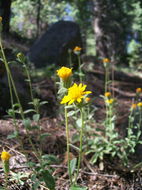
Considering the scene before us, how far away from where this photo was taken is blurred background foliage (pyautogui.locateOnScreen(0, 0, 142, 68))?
9511 millimetres

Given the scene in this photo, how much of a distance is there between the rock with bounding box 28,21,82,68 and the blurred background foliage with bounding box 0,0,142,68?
81.8 inches

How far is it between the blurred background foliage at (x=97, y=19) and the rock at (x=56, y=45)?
6.82 feet

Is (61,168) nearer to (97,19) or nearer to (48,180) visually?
(48,180)

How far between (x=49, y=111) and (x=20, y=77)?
73cm

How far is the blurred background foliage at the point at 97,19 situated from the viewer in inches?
374

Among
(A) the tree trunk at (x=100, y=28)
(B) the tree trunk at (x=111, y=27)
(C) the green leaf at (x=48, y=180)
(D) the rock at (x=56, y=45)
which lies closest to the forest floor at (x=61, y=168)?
(C) the green leaf at (x=48, y=180)

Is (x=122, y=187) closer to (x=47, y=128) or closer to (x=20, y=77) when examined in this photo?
(x=47, y=128)

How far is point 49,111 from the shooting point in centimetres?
308

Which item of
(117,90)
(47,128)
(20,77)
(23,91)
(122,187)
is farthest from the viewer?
(117,90)

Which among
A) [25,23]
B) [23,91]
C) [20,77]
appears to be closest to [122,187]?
[23,91]

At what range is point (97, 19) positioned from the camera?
816cm

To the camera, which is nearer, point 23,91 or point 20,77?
point 23,91

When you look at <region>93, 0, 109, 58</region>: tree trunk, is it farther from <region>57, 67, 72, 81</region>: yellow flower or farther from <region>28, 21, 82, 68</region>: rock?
<region>57, 67, 72, 81</region>: yellow flower

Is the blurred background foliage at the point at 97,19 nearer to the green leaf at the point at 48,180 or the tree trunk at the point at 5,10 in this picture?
the tree trunk at the point at 5,10
